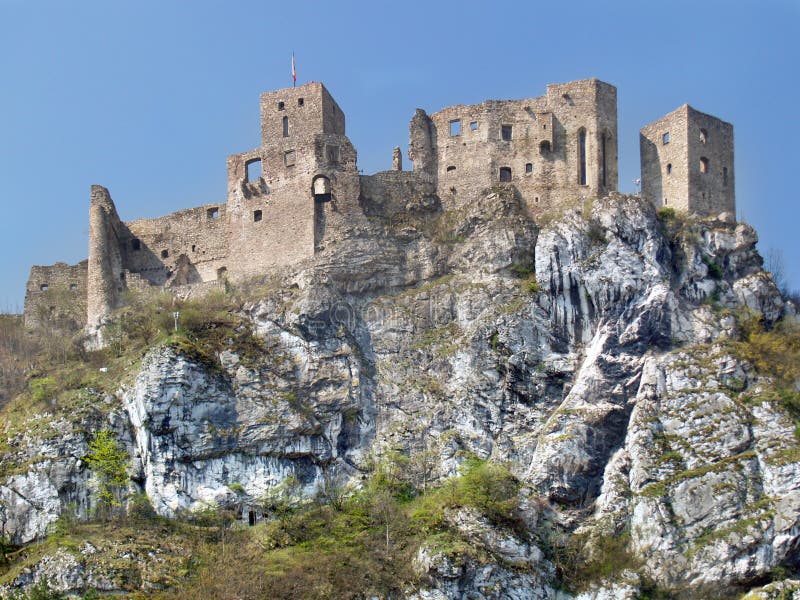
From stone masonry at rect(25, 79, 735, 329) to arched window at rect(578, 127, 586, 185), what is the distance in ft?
0.22

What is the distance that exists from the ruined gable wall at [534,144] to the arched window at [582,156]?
0.58 ft

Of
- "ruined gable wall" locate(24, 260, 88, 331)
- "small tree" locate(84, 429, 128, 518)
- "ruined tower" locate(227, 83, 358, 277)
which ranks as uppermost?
"ruined tower" locate(227, 83, 358, 277)

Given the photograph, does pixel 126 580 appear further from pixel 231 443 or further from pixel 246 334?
pixel 246 334

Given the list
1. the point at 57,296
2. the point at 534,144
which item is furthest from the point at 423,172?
the point at 57,296

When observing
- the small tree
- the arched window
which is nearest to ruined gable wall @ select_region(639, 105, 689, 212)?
the arched window

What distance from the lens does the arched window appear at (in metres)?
76.5

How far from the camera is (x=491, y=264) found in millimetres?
73812

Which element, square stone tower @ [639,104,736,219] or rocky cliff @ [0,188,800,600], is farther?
square stone tower @ [639,104,736,219]

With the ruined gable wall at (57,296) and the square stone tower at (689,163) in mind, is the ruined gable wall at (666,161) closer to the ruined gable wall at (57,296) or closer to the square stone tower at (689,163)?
the square stone tower at (689,163)

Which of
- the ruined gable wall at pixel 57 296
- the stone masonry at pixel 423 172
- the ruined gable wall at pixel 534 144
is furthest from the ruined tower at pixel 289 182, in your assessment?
the ruined gable wall at pixel 57 296

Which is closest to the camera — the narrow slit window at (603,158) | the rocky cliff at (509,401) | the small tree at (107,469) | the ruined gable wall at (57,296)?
the rocky cliff at (509,401)

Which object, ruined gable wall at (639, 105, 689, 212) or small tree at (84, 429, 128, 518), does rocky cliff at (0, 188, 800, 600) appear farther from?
ruined gable wall at (639, 105, 689, 212)

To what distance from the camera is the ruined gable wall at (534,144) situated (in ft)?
251

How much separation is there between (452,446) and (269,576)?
1068 centimetres
